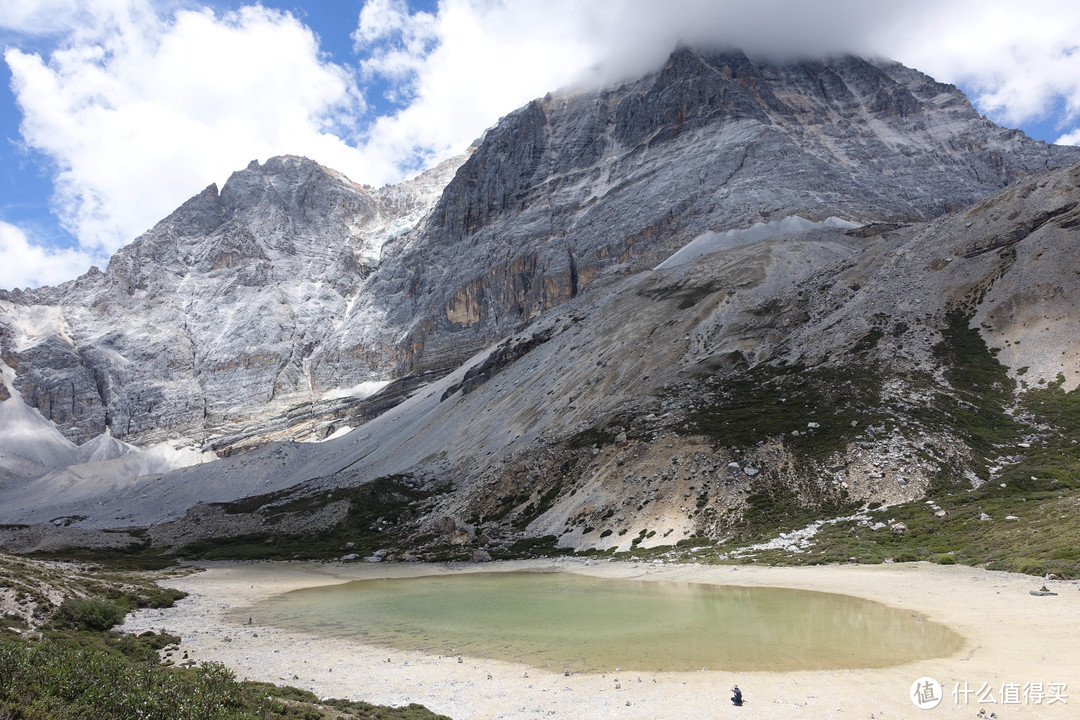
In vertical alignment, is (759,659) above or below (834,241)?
below

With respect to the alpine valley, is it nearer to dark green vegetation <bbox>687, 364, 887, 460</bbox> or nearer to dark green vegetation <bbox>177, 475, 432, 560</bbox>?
dark green vegetation <bbox>687, 364, 887, 460</bbox>

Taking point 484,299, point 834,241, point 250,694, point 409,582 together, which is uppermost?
point 484,299

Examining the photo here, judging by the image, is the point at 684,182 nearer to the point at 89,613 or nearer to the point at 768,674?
the point at 89,613

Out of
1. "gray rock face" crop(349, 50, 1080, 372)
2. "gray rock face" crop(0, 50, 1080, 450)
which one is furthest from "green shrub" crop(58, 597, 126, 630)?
"gray rock face" crop(0, 50, 1080, 450)

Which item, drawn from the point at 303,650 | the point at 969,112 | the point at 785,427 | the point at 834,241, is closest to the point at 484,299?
the point at 834,241

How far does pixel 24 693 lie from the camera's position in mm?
11195

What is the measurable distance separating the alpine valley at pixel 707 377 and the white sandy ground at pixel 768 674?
4.76 meters

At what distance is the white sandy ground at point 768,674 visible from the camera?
14.1 metres

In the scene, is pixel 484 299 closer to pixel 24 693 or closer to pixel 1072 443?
pixel 1072 443

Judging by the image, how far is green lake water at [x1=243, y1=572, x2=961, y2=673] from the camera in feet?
60.6

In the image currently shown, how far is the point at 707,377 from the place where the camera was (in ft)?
231

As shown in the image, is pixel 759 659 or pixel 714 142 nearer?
pixel 759 659

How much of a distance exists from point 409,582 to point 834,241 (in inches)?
3687

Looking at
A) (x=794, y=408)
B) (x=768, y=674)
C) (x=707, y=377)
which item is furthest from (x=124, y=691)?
(x=707, y=377)
